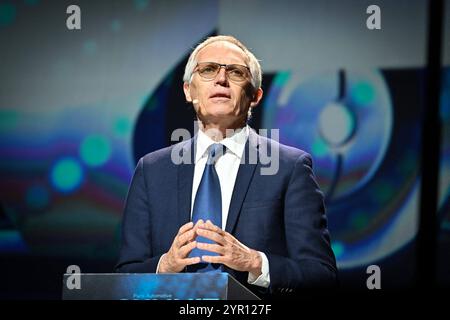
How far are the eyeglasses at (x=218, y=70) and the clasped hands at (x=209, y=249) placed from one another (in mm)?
716

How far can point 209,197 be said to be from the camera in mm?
2867

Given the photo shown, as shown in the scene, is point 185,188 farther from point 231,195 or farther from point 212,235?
point 212,235

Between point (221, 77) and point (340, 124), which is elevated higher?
point (221, 77)

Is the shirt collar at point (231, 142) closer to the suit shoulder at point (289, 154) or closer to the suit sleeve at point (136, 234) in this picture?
the suit shoulder at point (289, 154)

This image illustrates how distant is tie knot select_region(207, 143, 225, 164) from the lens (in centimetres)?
295

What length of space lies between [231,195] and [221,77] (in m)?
0.47

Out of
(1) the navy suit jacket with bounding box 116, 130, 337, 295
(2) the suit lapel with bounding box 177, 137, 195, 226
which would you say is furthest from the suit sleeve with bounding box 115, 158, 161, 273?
(2) the suit lapel with bounding box 177, 137, 195, 226

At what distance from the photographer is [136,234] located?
115 inches

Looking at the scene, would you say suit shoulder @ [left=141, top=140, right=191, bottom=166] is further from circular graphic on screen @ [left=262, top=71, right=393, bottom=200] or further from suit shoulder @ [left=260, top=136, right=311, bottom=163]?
circular graphic on screen @ [left=262, top=71, right=393, bottom=200]

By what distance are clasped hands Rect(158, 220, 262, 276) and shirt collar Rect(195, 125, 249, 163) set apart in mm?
494

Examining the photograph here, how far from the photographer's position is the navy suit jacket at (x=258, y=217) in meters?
2.79

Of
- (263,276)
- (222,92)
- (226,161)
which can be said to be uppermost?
(222,92)

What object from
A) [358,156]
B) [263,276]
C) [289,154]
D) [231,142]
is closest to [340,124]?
[358,156]

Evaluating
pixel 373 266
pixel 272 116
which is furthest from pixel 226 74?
pixel 373 266
